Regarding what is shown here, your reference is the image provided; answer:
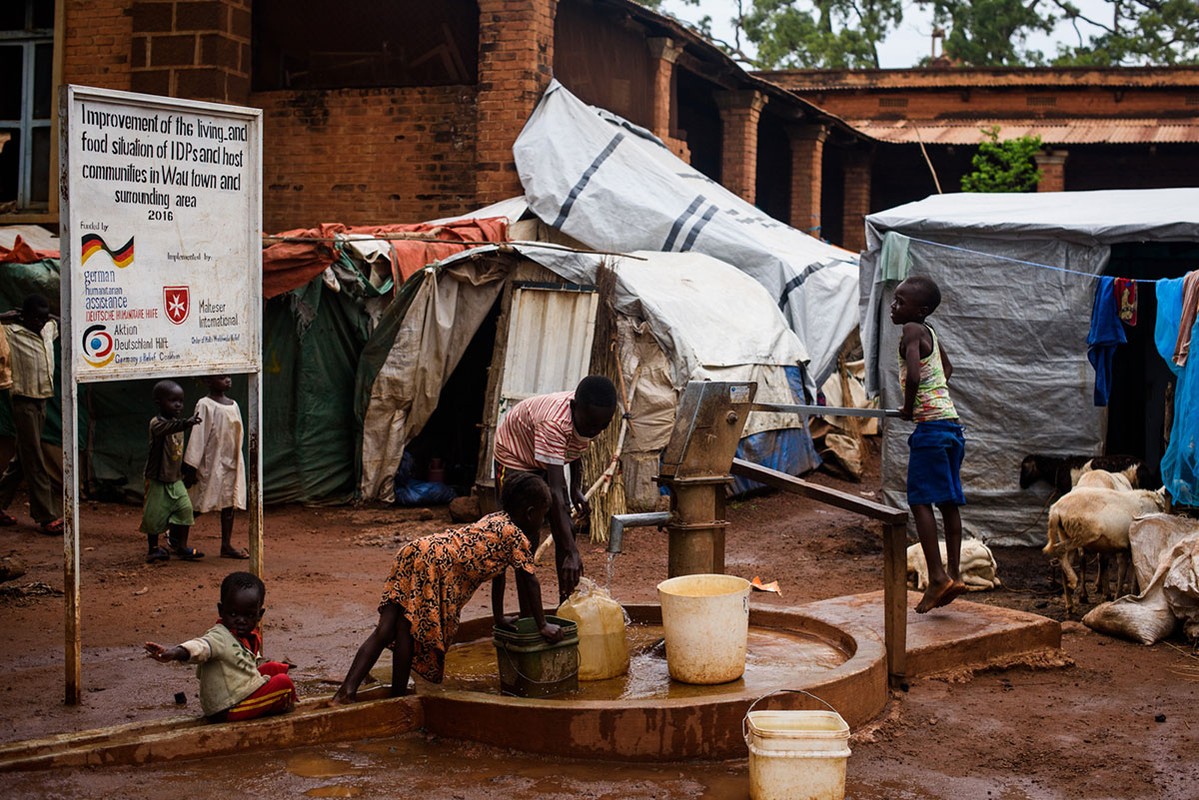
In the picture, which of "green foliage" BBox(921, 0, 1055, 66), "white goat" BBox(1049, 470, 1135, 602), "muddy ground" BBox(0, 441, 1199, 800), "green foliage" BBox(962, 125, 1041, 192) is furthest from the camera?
"green foliage" BBox(921, 0, 1055, 66)

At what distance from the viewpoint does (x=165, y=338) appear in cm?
548

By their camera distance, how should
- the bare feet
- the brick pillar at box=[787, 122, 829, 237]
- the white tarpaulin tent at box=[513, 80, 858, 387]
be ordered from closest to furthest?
the bare feet
the white tarpaulin tent at box=[513, 80, 858, 387]
the brick pillar at box=[787, 122, 829, 237]

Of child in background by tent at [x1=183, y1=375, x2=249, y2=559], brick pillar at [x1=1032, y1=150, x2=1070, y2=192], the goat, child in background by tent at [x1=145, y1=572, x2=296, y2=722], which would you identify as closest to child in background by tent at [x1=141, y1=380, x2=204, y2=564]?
child in background by tent at [x1=183, y1=375, x2=249, y2=559]

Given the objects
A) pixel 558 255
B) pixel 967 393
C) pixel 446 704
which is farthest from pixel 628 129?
pixel 446 704

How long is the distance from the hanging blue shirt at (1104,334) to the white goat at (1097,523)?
52.1 inches

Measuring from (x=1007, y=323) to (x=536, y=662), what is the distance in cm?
560

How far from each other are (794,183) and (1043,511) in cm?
1198

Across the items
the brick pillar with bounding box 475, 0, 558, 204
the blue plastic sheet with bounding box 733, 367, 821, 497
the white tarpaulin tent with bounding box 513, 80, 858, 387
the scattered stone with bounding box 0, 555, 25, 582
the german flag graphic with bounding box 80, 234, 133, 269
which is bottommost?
the scattered stone with bounding box 0, 555, 25, 582

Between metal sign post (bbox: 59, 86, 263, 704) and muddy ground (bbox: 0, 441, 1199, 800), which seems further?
metal sign post (bbox: 59, 86, 263, 704)

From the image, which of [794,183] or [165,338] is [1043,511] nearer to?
[165,338]

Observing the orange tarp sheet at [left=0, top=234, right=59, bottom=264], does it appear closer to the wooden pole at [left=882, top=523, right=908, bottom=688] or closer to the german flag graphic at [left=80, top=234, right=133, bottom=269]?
the german flag graphic at [left=80, top=234, right=133, bottom=269]

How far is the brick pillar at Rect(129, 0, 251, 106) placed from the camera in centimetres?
1223

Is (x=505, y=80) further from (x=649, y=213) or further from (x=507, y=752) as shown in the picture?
(x=507, y=752)

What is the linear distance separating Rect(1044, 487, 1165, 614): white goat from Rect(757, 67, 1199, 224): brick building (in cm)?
1418
